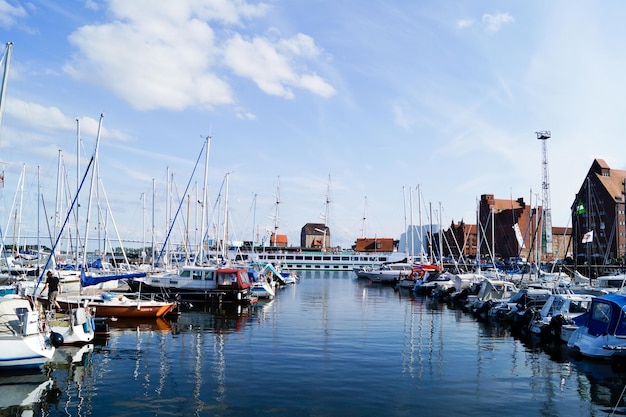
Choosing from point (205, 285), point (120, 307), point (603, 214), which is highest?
point (603, 214)

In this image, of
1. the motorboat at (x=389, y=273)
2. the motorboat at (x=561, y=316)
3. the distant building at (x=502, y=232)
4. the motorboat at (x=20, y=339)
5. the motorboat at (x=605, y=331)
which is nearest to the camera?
the motorboat at (x=20, y=339)

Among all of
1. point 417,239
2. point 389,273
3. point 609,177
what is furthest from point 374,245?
point 389,273

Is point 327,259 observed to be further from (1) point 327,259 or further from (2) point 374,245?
(2) point 374,245

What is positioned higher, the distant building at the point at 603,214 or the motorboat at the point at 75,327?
the distant building at the point at 603,214

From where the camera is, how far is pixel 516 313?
35.4 metres

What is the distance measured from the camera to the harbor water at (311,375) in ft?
52.1

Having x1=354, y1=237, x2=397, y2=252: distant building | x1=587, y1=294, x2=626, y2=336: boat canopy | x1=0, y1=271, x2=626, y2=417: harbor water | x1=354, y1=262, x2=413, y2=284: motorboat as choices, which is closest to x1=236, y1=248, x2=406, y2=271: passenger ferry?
x1=354, y1=237, x2=397, y2=252: distant building

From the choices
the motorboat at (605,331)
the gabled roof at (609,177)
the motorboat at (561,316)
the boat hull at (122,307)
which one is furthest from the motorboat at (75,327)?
the gabled roof at (609,177)

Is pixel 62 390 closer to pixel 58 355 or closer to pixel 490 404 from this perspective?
pixel 58 355

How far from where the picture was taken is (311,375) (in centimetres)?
1988

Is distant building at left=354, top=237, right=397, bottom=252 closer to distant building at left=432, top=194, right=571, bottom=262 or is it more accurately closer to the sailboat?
distant building at left=432, top=194, right=571, bottom=262

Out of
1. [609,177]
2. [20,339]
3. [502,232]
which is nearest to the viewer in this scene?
[20,339]

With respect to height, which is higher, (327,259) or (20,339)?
(20,339)

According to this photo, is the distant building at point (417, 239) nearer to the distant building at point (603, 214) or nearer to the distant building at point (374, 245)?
the distant building at point (374, 245)
